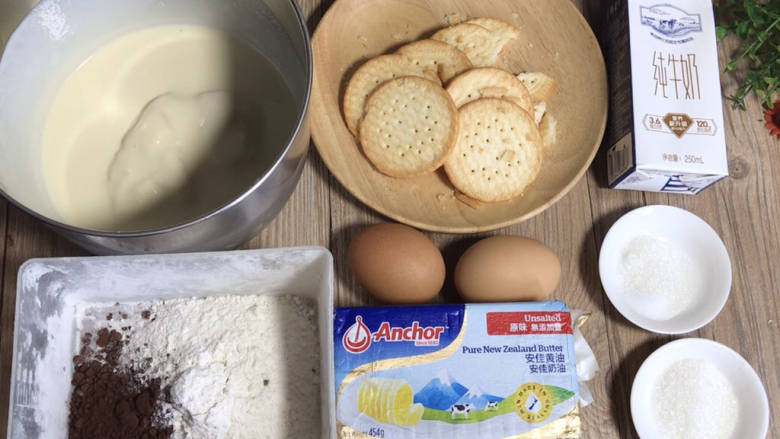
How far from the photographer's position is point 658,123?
86 cm

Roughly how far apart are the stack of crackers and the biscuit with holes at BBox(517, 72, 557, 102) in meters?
0.03

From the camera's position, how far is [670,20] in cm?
91

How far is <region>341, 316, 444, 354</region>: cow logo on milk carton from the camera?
789 mm

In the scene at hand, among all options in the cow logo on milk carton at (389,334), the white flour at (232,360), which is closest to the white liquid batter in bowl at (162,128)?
the white flour at (232,360)

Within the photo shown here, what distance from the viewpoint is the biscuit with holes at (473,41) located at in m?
0.92

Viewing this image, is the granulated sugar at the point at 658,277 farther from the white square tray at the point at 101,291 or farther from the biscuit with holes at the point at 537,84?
the white square tray at the point at 101,291

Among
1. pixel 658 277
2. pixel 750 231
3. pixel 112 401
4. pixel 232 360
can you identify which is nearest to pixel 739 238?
pixel 750 231

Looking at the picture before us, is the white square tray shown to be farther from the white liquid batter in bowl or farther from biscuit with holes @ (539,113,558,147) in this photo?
biscuit with holes @ (539,113,558,147)

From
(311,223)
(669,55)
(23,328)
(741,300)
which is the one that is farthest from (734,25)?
(23,328)

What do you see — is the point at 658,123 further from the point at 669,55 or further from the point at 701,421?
the point at 701,421

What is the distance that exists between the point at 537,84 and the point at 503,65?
6cm

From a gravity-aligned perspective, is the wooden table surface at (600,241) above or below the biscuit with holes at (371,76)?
below

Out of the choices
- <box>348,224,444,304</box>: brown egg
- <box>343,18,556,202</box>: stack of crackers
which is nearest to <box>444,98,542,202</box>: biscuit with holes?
<box>343,18,556,202</box>: stack of crackers

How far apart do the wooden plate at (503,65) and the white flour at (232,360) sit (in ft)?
0.66
